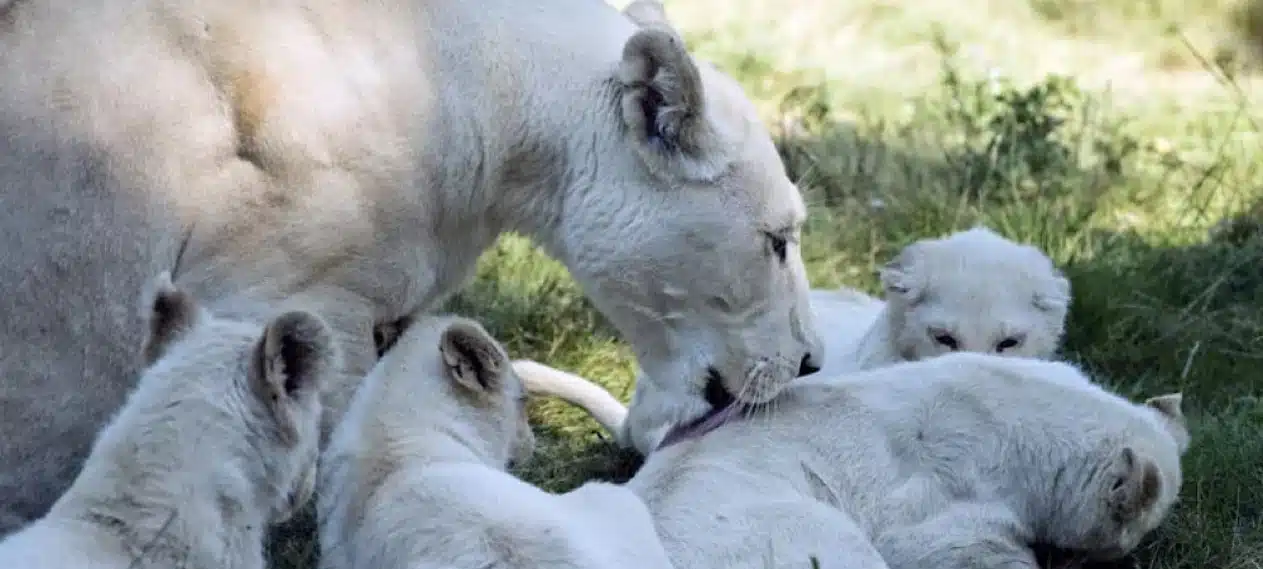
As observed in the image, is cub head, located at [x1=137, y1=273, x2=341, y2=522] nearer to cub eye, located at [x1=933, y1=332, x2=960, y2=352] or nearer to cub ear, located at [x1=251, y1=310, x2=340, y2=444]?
cub ear, located at [x1=251, y1=310, x2=340, y2=444]

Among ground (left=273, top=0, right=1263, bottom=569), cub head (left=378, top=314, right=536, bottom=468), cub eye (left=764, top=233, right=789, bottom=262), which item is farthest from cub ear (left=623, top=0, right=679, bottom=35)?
cub head (left=378, top=314, right=536, bottom=468)

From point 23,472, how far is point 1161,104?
6871mm

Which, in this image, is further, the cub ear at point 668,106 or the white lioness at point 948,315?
the white lioness at point 948,315

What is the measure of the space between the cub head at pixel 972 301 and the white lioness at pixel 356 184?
580 millimetres

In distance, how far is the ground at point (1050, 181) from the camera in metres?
5.67

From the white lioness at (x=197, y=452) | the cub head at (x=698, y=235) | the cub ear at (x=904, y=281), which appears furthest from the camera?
the cub ear at (x=904, y=281)

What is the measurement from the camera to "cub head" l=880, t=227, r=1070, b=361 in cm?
532

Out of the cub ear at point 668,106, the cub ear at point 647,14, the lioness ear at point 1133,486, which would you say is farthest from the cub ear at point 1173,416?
the cub ear at point 647,14

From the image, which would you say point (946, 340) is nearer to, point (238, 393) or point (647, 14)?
point (647, 14)

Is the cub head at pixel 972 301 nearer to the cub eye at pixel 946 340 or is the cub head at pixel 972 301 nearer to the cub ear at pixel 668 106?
the cub eye at pixel 946 340

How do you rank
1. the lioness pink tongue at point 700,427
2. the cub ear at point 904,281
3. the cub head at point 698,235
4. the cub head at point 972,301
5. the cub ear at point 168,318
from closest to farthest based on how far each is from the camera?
the cub ear at point 168,318, the lioness pink tongue at point 700,427, the cub head at point 698,235, the cub head at point 972,301, the cub ear at point 904,281

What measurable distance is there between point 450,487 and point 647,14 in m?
2.06

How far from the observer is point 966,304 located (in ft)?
17.6

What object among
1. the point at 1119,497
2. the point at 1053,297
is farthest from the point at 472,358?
the point at 1053,297
